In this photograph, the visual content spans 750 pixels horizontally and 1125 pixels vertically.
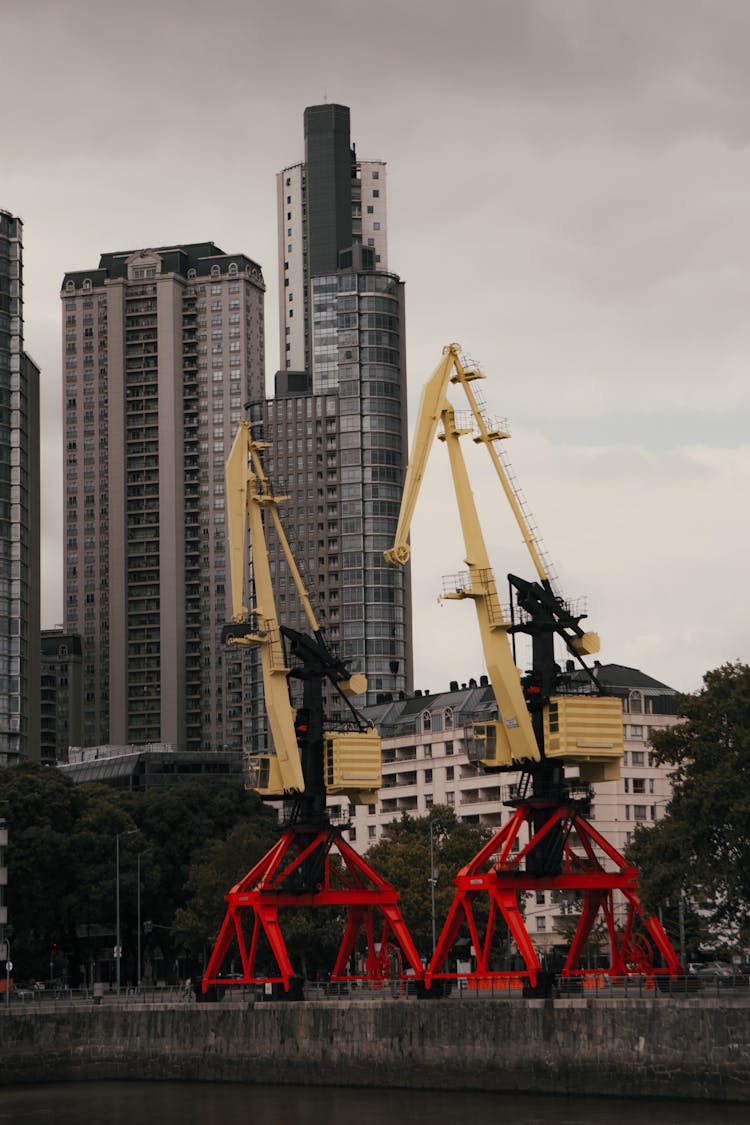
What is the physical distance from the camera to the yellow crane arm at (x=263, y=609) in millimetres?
89125

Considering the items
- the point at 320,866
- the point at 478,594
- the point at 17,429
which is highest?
the point at 17,429

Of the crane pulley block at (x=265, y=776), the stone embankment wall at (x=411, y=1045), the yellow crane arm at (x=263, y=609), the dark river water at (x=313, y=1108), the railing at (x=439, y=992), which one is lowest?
the dark river water at (x=313, y=1108)

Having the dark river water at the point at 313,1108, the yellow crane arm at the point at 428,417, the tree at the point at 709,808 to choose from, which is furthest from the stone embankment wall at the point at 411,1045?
the yellow crane arm at the point at 428,417

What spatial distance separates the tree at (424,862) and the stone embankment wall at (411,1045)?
24835mm

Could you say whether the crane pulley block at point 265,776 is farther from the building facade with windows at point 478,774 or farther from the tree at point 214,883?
the building facade with windows at point 478,774

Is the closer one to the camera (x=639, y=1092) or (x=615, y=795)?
(x=639, y=1092)

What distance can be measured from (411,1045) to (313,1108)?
19.4 ft

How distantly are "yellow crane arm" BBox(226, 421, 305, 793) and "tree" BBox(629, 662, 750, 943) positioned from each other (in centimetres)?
1874

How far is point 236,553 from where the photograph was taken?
316 feet

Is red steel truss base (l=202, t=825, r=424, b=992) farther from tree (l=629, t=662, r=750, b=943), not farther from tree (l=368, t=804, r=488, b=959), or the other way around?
tree (l=368, t=804, r=488, b=959)

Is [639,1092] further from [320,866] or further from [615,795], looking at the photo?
[615,795]

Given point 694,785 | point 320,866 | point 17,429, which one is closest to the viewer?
point 694,785

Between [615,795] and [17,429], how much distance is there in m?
69.7

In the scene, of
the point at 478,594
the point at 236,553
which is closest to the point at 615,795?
the point at 236,553
